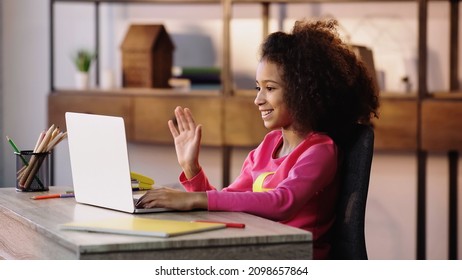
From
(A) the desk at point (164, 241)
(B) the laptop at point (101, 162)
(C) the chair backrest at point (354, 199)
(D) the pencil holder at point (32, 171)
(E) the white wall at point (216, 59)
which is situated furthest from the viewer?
(E) the white wall at point (216, 59)

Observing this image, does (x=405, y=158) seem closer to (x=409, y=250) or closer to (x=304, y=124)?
(x=409, y=250)

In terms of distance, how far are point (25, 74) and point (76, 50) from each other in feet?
1.24

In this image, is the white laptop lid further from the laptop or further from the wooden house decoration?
the wooden house decoration

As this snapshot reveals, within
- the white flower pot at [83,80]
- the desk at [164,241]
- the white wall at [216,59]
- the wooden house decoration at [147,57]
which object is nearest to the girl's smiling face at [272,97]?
the desk at [164,241]

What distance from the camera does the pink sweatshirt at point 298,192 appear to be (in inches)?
73.0

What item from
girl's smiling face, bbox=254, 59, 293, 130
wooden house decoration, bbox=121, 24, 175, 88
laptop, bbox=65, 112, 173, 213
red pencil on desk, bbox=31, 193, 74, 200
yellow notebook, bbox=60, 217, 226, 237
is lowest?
red pencil on desk, bbox=31, 193, 74, 200

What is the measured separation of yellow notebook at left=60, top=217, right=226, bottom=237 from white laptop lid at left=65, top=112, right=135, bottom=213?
0.15 metres

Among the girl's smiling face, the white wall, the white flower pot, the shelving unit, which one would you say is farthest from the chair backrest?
the white flower pot

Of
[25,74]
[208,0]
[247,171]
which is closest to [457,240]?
[208,0]

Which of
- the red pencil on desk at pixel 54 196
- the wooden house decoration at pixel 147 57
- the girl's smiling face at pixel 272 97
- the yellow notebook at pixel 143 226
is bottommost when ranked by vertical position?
the red pencil on desk at pixel 54 196

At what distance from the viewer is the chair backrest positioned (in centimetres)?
194

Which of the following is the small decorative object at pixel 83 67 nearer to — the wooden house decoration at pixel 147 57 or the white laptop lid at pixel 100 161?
the wooden house decoration at pixel 147 57

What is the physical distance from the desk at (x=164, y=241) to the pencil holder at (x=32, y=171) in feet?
1.18

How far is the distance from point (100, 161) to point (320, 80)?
540mm
